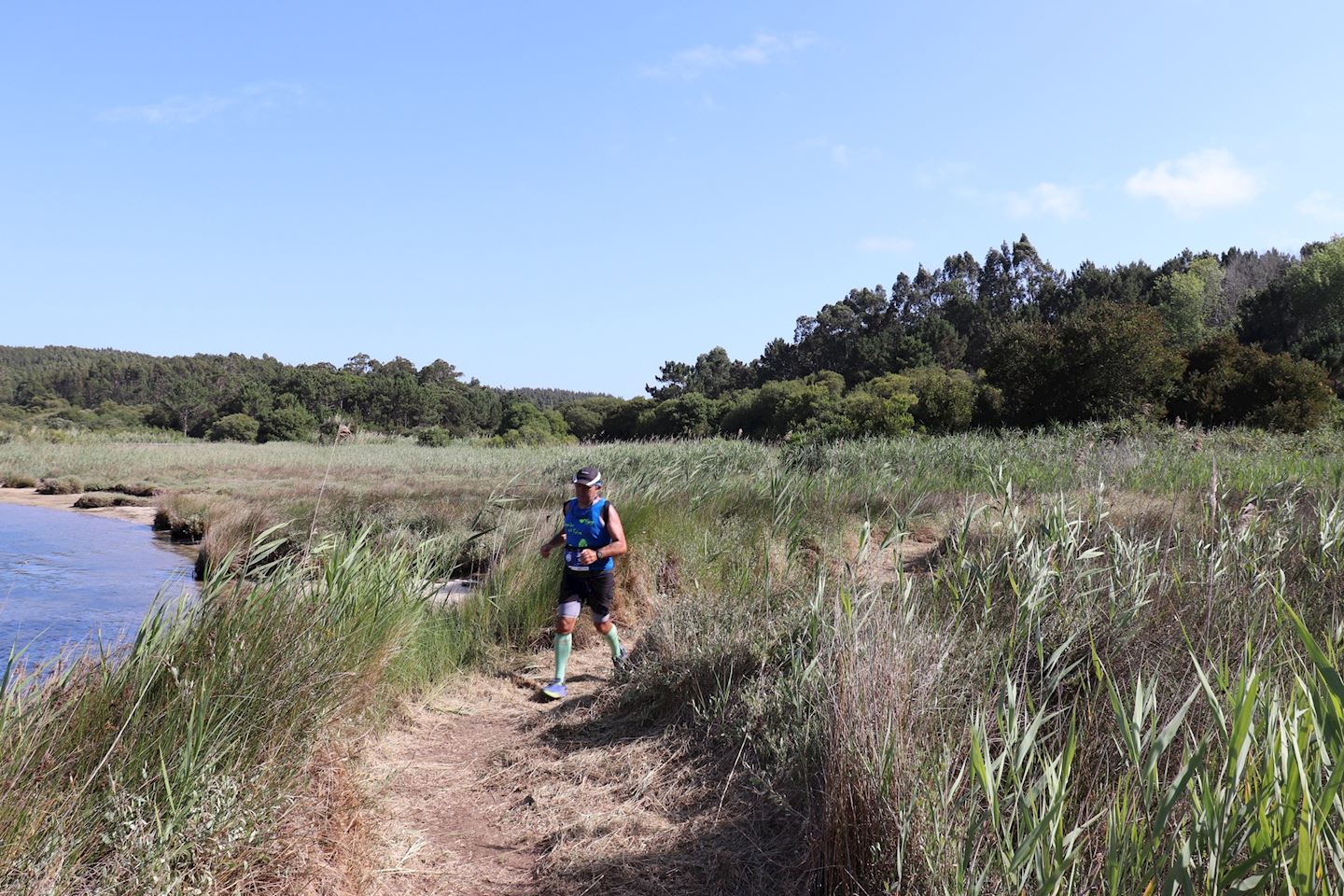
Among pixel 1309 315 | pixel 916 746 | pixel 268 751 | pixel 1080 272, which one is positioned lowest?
pixel 268 751

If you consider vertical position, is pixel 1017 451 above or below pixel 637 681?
above

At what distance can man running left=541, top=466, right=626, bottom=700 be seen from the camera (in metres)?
6.11

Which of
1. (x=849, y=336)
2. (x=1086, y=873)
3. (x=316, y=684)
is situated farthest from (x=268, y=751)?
(x=849, y=336)

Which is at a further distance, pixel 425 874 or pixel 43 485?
pixel 43 485

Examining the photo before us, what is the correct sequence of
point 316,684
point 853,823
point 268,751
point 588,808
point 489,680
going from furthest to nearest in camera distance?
point 489,680, point 588,808, point 316,684, point 268,751, point 853,823

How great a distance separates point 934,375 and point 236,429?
45.6 meters

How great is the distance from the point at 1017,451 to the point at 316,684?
13925 millimetres

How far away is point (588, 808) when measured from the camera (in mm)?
3938

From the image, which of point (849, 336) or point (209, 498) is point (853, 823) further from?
point (849, 336)

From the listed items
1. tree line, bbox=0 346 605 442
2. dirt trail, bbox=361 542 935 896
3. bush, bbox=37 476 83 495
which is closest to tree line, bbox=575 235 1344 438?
tree line, bbox=0 346 605 442

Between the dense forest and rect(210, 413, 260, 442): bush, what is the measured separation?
13 cm

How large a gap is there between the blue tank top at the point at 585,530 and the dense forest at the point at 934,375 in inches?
68.0

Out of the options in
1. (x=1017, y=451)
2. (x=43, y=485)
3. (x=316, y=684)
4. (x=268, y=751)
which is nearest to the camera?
(x=268, y=751)

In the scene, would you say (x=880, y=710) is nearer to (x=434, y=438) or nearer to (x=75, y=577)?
(x=75, y=577)
